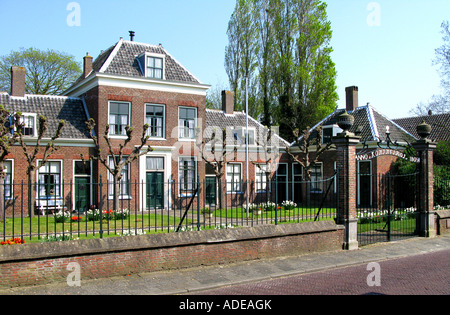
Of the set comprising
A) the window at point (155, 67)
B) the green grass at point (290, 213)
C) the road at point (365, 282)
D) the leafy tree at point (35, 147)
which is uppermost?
the window at point (155, 67)

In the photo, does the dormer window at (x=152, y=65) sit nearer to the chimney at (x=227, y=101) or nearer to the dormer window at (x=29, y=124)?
the dormer window at (x=29, y=124)

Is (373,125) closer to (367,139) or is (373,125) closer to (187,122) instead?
(367,139)

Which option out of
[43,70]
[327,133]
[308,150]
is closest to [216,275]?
[308,150]

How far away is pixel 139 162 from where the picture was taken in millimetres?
23391

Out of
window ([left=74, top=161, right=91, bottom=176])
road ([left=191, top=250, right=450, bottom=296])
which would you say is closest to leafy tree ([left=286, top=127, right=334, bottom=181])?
window ([left=74, top=161, right=91, bottom=176])

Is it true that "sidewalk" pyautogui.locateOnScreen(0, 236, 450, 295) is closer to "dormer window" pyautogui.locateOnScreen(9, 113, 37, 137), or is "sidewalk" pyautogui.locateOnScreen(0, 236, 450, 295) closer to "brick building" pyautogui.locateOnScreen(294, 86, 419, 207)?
"brick building" pyautogui.locateOnScreen(294, 86, 419, 207)

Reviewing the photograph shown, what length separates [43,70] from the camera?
130 ft

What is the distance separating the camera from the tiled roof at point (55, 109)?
72.2ft

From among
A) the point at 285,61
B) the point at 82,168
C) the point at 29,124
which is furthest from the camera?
the point at 285,61

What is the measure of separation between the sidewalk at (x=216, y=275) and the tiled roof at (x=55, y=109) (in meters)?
15.6

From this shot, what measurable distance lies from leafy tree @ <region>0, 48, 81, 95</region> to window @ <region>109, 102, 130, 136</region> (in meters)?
19.2

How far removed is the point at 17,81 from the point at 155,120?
314 inches

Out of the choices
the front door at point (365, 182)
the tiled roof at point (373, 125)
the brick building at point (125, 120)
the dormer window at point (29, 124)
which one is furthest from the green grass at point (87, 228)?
the tiled roof at point (373, 125)

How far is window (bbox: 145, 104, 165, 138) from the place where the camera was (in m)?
23.9
